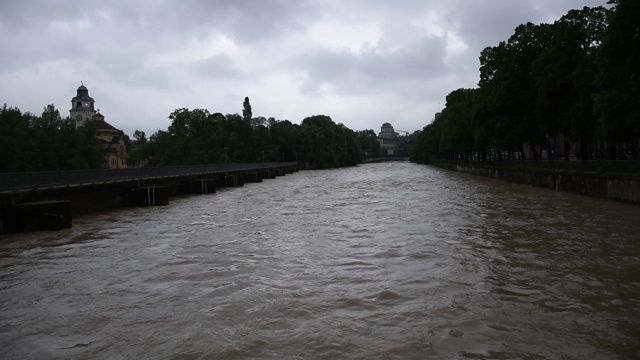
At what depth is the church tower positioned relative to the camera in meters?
156

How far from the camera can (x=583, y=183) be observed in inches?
1411

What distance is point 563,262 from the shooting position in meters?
13.1

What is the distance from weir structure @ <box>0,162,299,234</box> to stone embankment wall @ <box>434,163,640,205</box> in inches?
1142

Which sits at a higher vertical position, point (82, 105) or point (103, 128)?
point (82, 105)

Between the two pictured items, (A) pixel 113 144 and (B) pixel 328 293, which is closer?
(B) pixel 328 293

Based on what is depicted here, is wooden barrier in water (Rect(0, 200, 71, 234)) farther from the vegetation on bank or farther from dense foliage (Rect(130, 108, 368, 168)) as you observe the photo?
dense foliage (Rect(130, 108, 368, 168))

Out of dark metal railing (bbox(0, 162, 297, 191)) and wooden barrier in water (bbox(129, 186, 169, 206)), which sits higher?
dark metal railing (bbox(0, 162, 297, 191))

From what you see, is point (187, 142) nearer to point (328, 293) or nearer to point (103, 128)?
point (103, 128)

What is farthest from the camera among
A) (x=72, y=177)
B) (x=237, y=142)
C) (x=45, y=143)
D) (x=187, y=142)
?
(x=237, y=142)

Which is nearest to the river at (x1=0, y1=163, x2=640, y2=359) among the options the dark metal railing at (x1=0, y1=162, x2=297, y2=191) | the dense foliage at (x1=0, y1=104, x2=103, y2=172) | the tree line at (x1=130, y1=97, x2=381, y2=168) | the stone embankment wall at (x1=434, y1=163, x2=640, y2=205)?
the dark metal railing at (x1=0, y1=162, x2=297, y2=191)

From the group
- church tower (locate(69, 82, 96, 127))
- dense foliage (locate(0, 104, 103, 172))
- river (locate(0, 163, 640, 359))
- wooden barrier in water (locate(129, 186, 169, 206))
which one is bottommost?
river (locate(0, 163, 640, 359))

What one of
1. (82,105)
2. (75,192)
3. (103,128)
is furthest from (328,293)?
(82,105)

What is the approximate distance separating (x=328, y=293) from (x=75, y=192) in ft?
75.2

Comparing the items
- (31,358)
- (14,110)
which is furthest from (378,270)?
(14,110)
